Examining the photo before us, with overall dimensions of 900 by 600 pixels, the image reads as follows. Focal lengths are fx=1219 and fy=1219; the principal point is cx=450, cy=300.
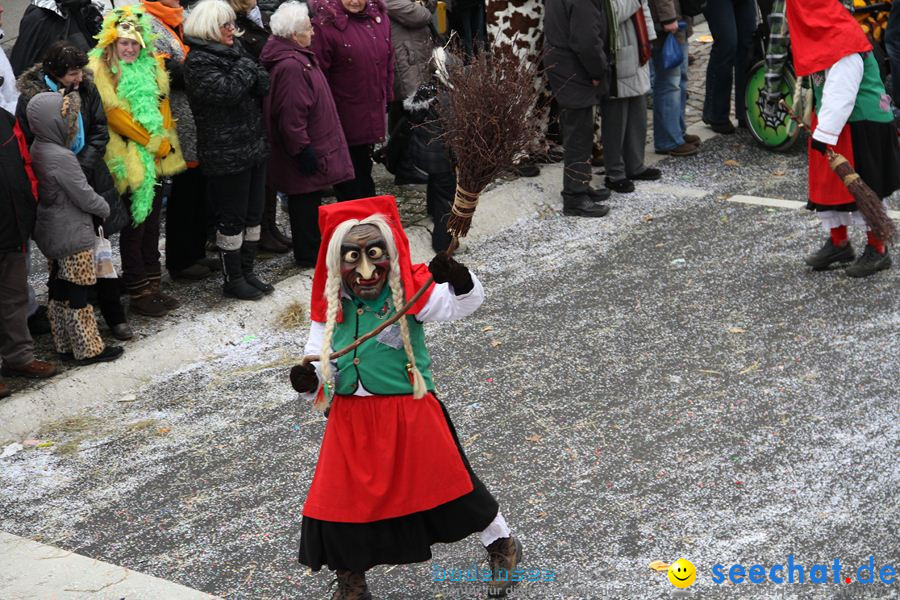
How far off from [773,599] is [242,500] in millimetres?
2522

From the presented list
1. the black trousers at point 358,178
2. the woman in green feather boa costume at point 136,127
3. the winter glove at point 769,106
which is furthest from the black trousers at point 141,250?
the winter glove at point 769,106

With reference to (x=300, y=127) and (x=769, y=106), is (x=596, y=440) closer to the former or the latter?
(x=300, y=127)

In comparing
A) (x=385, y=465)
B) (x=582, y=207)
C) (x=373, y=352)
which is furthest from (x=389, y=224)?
(x=582, y=207)

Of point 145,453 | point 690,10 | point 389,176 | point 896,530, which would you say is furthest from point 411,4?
point 896,530

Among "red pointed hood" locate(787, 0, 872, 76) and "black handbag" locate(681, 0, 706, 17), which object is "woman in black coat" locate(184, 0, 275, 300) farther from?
"black handbag" locate(681, 0, 706, 17)

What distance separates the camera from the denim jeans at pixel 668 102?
34.2 ft

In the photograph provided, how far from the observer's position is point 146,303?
788 cm

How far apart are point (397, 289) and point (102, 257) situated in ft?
10.5

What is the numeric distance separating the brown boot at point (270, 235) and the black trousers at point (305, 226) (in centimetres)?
39

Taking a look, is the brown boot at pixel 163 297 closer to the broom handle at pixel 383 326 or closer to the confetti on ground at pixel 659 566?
the broom handle at pixel 383 326

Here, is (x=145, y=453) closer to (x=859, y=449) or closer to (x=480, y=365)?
(x=480, y=365)

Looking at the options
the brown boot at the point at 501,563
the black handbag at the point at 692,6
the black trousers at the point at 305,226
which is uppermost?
the black handbag at the point at 692,6

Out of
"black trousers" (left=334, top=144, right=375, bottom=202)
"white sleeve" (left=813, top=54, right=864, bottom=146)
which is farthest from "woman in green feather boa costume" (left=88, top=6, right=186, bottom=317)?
"white sleeve" (left=813, top=54, right=864, bottom=146)

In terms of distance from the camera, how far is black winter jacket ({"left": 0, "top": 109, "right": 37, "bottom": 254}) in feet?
22.0
